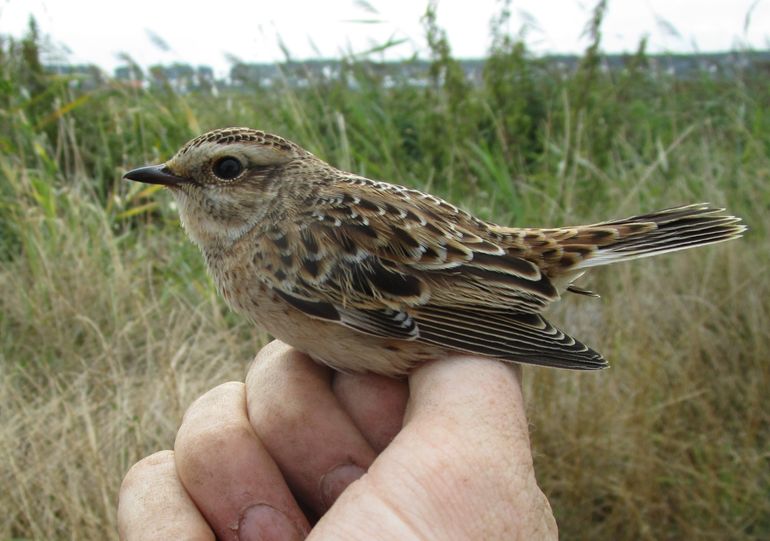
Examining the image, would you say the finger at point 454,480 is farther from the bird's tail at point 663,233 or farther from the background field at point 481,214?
the background field at point 481,214

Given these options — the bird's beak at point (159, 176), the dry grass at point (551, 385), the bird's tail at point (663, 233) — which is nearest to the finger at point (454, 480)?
the bird's tail at point (663, 233)

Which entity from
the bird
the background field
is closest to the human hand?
the bird

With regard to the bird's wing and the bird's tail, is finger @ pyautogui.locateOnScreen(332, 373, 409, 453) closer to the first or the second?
the bird's wing

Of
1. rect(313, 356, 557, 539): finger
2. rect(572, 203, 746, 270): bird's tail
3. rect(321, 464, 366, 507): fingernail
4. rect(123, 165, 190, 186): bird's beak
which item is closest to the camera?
rect(313, 356, 557, 539): finger

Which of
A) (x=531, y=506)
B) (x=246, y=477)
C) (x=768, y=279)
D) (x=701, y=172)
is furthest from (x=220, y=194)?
(x=701, y=172)

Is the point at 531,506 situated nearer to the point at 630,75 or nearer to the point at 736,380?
the point at 736,380
